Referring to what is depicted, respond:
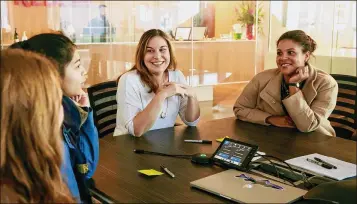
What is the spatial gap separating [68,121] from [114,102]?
97 cm

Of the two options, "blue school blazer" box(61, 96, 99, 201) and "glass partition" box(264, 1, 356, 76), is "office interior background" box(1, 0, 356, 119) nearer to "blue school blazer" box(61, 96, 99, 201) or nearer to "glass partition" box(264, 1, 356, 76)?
"glass partition" box(264, 1, 356, 76)

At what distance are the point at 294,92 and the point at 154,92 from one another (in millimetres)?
629

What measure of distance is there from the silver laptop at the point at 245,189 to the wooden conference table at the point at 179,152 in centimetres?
3

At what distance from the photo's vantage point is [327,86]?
1.91m

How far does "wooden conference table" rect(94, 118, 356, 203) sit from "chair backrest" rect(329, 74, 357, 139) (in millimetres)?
543

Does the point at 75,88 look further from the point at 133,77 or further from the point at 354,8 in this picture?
the point at 354,8

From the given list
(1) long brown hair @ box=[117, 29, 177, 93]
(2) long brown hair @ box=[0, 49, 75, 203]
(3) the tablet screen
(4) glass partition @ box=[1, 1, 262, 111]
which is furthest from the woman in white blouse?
(4) glass partition @ box=[1, 1, 262, 111]

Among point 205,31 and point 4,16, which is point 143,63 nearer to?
point 4,16

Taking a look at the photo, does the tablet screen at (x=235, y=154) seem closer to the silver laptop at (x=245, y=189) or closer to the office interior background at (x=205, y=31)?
the silver laptop at (x=245, y=189)

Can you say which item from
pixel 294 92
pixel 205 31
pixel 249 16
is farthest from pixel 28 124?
pixel 249 16

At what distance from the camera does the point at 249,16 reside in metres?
6.00

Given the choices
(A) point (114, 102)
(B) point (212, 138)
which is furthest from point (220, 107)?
(B) point (212, 138)

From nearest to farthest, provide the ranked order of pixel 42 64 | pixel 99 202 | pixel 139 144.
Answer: pixel 42 64, pixel 99 202, pixel 139 144

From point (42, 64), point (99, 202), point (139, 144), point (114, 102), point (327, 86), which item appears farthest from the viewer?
point (114, 102)
